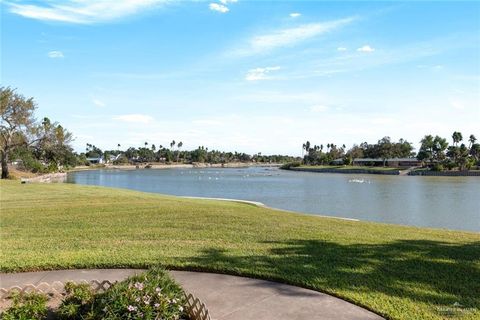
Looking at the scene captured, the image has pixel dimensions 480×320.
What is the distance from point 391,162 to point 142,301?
15193cm

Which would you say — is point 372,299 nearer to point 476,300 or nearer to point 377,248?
point 476,300

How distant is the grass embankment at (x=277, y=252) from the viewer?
247 inches

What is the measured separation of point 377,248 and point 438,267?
1632 millimetres

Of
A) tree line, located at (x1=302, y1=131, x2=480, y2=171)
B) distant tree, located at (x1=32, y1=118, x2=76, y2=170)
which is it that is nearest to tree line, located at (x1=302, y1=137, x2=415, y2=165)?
tree line, located at (x1=302, y1=131, x2=480, y2=171)

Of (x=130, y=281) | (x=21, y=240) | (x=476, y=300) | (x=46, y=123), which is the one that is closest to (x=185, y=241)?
(x=21, y=240)

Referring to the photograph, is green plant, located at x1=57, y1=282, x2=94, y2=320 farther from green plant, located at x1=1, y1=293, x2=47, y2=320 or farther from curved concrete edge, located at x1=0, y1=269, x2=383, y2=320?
curved concrete edge, located at x1=0, y1=269, x2=383, y2=320

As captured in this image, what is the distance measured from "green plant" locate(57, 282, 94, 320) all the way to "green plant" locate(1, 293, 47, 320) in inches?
9.4

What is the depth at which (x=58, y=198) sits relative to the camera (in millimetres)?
19312

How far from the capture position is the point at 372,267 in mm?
7512

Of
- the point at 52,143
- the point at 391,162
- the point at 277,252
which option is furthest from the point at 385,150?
the point at 277,252

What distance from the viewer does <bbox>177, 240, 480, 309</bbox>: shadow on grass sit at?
6324mm

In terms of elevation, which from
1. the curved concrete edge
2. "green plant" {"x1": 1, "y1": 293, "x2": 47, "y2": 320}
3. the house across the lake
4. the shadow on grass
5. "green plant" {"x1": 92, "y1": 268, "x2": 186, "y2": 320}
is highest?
the house across the lake

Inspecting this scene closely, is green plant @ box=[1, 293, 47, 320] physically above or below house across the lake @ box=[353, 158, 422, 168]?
below

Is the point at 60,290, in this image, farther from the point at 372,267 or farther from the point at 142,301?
the point at 372,267
